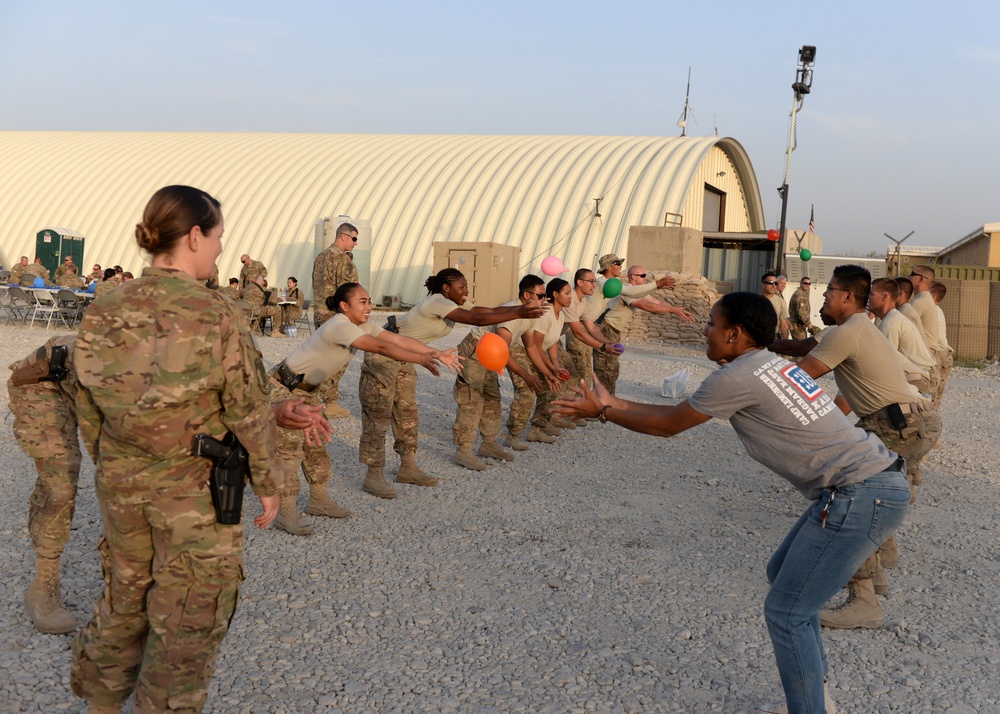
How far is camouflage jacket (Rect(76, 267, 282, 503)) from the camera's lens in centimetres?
254

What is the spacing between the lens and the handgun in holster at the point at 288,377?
17.5ft

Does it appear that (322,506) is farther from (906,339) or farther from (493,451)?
(906,339)

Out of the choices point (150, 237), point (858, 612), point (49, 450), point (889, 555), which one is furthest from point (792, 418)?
point (49, 450)

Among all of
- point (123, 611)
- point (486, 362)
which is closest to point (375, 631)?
point (123, 611)

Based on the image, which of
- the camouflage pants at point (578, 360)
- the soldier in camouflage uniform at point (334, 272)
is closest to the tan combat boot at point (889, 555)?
the camouflage pants at point (578, 360)

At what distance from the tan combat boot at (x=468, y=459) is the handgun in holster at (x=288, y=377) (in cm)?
265

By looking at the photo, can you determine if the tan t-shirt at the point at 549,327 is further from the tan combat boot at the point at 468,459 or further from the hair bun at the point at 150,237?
the hair bun at the point at 150,237

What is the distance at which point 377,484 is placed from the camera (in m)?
6.75

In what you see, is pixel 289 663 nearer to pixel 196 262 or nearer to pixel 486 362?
pixel 196 262

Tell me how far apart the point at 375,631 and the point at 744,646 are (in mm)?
1781

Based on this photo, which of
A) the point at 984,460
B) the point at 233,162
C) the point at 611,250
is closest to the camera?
the point at 984,460

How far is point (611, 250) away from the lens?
80.2 feet

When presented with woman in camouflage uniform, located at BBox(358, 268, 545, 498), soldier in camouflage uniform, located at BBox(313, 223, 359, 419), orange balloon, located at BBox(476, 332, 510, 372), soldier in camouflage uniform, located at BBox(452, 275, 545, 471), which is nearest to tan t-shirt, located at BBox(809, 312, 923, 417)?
orange balloon, located at BBox(476, 332, 510, 372)

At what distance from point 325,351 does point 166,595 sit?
287 centimetres
